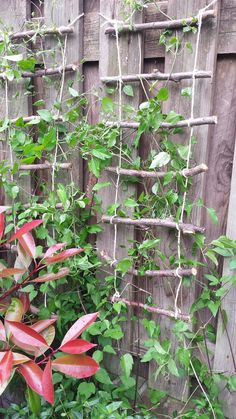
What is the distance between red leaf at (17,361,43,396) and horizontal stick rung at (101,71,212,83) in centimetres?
94

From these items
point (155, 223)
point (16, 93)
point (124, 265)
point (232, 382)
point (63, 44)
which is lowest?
point (232, 382)

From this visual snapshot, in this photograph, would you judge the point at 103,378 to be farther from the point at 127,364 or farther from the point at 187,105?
the point at 187,105

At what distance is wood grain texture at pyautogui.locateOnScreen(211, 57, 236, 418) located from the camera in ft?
3.79

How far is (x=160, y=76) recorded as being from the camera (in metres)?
1.19

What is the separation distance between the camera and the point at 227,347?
49.2 inches

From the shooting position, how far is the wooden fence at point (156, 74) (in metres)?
1.14

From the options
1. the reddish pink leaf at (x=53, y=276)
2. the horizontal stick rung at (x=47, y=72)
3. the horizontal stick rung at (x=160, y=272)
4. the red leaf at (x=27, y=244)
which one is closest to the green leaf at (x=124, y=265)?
the horizontal stick rung at (x=160, y=272)

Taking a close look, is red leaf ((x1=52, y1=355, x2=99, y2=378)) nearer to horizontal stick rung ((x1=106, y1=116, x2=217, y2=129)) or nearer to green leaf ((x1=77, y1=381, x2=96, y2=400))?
green leaf ((x1=77, y1=381, x2=96, y2=400))

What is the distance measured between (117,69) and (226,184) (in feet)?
1.79

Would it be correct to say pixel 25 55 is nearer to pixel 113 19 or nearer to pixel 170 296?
pixel 113 19

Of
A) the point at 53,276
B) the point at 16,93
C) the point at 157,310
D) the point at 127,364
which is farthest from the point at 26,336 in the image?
the point at 16,93

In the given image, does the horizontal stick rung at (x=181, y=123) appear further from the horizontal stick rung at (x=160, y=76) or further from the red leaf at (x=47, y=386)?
the red leaf at (x=47, y=386)

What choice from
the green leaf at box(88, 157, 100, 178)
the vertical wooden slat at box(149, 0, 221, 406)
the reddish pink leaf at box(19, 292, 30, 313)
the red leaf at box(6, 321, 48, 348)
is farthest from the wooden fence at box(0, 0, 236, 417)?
the red leaf at box(6, 321, 48, 348)

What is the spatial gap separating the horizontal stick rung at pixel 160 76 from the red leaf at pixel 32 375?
3.09 ft
